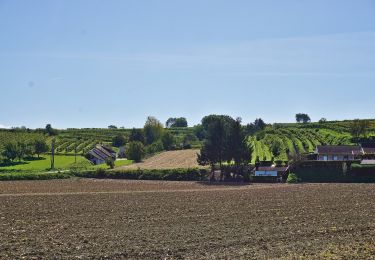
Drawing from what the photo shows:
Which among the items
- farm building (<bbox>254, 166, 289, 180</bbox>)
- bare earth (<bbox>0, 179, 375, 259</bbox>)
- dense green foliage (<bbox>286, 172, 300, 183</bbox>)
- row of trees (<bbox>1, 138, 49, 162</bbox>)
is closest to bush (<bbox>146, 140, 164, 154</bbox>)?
row of trees (<bbox>1, 138, 49, 162</bbox>)

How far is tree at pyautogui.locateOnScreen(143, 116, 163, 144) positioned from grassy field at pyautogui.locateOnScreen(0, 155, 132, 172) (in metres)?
42.8

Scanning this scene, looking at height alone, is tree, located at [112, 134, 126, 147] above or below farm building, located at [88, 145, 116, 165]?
above

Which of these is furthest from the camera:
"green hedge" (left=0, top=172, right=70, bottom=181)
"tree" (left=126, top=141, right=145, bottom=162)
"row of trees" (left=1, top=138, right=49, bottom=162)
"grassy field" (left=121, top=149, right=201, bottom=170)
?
"tree" (left=126, top=141, right=145, bottom=162)

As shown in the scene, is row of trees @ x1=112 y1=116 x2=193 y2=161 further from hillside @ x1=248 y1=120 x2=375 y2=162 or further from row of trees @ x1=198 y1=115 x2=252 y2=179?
row of trees @ x1=198 y1=115 x2=252 y2=179

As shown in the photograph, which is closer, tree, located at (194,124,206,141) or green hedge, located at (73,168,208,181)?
green hedge, located at (73,168,208,181)

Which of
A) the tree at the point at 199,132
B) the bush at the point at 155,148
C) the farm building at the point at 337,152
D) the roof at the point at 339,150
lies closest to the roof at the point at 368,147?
the farm building at the point at 337,152

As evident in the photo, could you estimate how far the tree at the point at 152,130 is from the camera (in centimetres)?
17345

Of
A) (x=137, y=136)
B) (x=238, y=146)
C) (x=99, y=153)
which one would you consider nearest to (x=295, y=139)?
(x=238, y=146)

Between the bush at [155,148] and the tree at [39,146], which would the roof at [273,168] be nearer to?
the bush at [155,148]

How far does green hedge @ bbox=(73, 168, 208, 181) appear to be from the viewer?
89062 mm

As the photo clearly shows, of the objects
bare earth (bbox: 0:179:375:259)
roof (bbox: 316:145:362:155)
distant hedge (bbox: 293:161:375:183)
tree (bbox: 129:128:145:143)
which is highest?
tree (bbox: 129:128:145:143)

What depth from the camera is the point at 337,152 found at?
339 ft

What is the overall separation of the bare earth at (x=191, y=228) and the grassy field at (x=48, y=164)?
6061 centimetres

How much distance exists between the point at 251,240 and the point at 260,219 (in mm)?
8156
